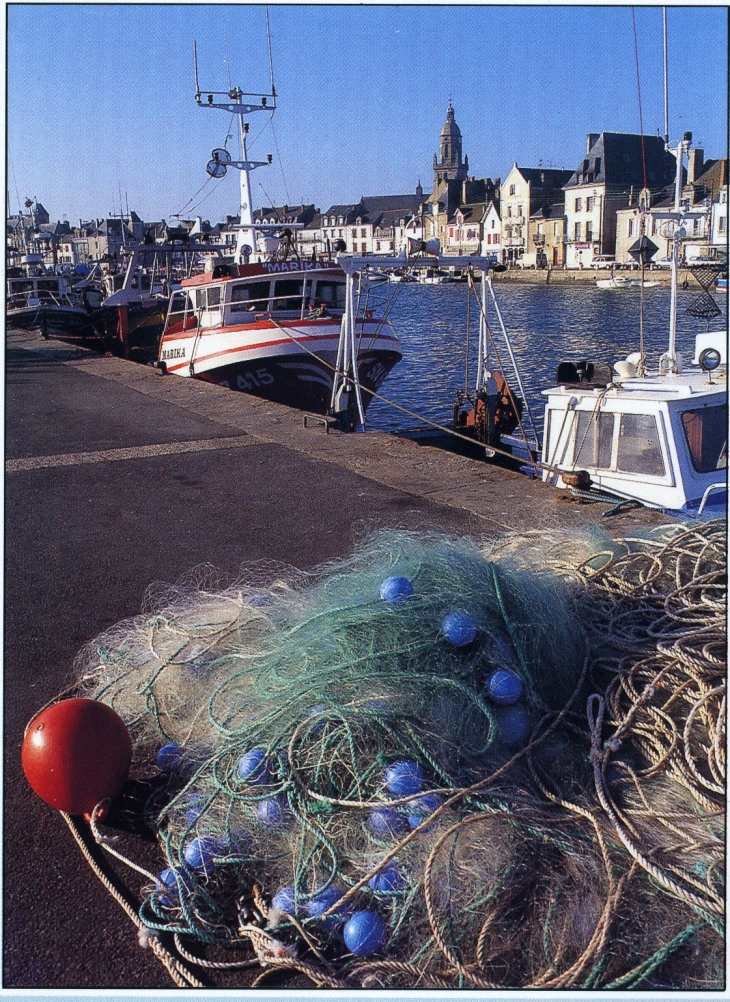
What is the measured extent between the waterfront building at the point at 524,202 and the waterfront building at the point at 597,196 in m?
4.70

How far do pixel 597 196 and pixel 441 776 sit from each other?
264 feet

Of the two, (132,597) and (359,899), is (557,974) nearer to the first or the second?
(359,899)

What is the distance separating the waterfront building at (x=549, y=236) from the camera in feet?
290

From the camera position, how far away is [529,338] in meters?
36.9

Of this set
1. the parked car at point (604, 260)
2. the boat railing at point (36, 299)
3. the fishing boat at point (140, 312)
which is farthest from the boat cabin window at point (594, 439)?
the parked car at point (604, 260)

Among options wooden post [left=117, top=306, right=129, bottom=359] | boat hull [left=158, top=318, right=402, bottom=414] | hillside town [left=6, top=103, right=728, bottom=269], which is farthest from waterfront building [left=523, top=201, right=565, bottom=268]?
boat hull [left=158, top=318, right=402, bottom=414]

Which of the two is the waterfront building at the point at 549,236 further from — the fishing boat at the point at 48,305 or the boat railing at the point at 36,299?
the boat railing at the point at 36,299

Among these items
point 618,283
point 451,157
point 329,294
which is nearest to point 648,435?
point 329,294

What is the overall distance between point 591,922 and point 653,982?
21 centimetres

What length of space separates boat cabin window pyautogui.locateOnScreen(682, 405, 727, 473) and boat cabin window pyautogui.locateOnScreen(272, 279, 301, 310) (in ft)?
34.8

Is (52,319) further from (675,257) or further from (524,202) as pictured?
(524,202)

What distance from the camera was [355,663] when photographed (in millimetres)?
3203

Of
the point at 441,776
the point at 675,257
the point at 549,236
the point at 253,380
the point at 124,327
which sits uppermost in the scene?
the point at 549,236

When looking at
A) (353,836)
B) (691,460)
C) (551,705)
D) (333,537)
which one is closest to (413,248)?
(691,460)
